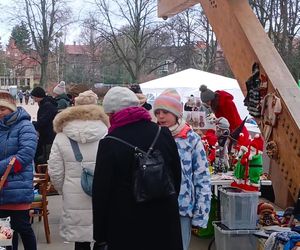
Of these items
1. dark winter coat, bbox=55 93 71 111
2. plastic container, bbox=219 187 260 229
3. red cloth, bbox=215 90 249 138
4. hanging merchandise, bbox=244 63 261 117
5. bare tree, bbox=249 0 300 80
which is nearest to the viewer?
plastic container, bbox=219 187 260 229

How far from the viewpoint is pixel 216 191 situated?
5.98 m

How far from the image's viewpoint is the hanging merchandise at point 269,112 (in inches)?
220

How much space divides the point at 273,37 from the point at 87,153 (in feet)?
85.1

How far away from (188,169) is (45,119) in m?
4.73

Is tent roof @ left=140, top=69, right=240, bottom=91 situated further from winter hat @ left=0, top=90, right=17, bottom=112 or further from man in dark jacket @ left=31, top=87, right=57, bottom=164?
winter hat @ left=0, top=90, right=17, bottom=112

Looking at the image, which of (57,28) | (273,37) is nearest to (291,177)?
(273,37)

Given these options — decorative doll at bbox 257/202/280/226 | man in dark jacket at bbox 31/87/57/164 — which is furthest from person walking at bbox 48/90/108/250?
man in dark jacket at bbox 31/87/57/164

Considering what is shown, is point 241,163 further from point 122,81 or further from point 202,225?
point 122,81

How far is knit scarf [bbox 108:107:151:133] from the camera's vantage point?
2.96 meters

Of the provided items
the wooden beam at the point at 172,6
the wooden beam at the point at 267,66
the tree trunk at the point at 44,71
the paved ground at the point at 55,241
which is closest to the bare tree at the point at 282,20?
the tree trunk at the point at 44,71

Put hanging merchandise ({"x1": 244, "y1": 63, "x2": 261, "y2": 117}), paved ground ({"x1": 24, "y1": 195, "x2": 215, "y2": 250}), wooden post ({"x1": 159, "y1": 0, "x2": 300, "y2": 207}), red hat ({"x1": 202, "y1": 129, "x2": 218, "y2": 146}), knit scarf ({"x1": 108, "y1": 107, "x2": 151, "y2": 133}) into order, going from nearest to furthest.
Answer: knit scarf ({"x1": 108, "y1": 107, "x2": 151, "y2": 133}) → wooden post ({"x1": 159, "y1": 0, "x2": 300, "y2": 207}) → paved ground ({"x1": 24, "y1": 195, "x2": 215, "y2": 250}) → hanging merchandise ({"x1": 244, "y1": 63, "x2": 261, "y2": 117}) → red hat ({"x1": 202, "y1": 129, "x2": 218, "y2": 146})

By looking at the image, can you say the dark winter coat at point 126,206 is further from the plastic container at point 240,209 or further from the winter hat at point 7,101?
the plastic container at point 240,209

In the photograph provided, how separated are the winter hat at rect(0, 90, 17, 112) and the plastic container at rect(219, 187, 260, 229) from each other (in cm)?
223

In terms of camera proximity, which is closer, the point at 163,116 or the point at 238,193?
the point at 163,116
